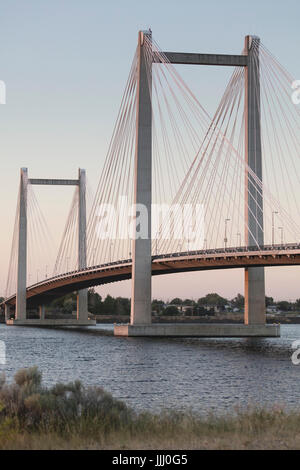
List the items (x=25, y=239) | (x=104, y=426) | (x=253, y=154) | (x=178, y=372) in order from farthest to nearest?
(x=25, y=239) < (x=253, y=154) < (x=178, y=372) < (x=104, y=426)

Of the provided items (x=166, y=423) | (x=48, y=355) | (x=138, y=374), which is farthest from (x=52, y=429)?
(x=48, y=355)

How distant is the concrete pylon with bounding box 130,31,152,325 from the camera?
62.2 m

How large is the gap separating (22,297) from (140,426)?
102264mm

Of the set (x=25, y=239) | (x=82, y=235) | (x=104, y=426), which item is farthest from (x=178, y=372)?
(x=25, y=239)

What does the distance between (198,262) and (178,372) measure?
1179 inches

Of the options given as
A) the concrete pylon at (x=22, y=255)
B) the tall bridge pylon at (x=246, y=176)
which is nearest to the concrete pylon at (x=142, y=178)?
the tall bridge pylon at (x=246, y=176)

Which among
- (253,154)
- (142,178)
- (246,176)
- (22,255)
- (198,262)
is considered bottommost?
(198,262)

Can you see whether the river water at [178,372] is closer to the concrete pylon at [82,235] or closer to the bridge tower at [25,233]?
the concrete pylon at [82,235]

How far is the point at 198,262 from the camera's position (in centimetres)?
6384

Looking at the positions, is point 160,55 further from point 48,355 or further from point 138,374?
point 138,374

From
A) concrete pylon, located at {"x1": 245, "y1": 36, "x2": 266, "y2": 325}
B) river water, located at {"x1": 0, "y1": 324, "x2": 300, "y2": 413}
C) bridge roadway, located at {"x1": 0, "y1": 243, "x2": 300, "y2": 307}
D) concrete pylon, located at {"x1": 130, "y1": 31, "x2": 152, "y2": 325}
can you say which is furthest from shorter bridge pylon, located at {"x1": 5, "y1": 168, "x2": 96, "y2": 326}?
river water, located at {"x1": 0, "y1": 324, "x2": 300, "y2": 413}

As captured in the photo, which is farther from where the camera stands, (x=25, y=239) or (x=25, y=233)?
(x=25, y=233)

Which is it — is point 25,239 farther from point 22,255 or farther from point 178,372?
point 178,372

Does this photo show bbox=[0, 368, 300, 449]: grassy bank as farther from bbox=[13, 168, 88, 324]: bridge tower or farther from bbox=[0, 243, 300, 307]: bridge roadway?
bbox=[13, 168, 88, 324]: bridge tower
